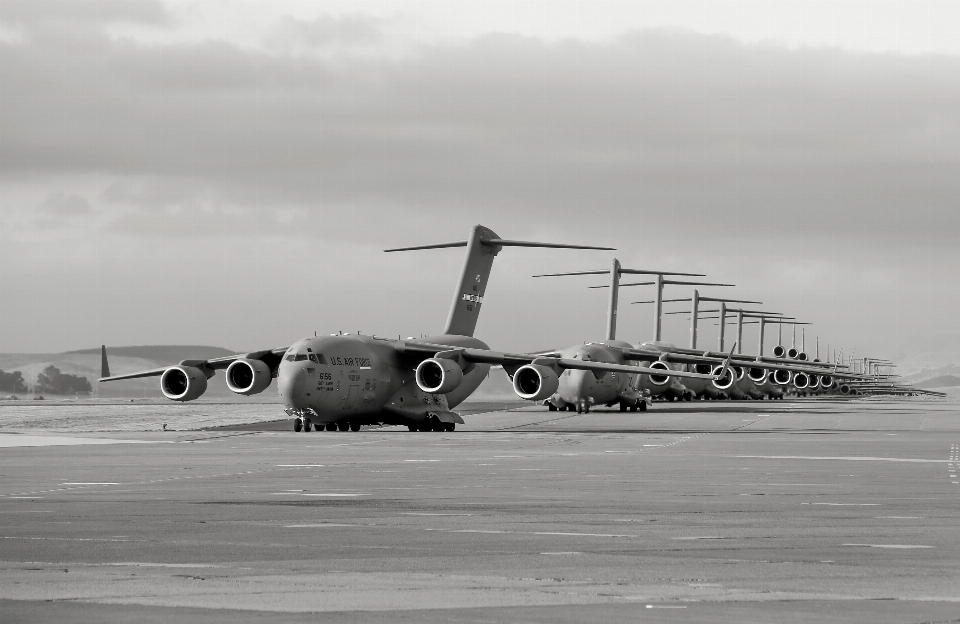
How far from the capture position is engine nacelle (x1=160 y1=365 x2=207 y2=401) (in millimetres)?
48656

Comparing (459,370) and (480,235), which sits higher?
(480,235)

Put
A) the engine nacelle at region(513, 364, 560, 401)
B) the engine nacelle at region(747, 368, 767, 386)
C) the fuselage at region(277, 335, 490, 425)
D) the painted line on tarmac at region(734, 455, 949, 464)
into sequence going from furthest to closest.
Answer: the engine nacelle at region(747, 368, 767, 386) < the engine nacelle at region(513, 364, 560, 401) < the fuselage at region(277, 335, 490, 425) < the painted line on tarmac at region(734, 455, 949, 464)

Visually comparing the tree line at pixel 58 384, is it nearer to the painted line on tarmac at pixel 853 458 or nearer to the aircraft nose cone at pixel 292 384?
the aircraft nose cone at pixel 292 384

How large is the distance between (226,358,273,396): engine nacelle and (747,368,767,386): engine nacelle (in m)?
78.8

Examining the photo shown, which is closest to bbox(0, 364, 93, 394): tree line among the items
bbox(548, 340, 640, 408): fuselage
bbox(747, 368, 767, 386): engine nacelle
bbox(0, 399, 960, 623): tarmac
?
bbox(747, 368, 767, 386): engine nacelle

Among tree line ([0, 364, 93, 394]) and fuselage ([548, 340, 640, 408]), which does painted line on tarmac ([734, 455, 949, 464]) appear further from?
tree line ([0, 364, 93, 394])

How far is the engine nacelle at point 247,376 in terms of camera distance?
48.1 m

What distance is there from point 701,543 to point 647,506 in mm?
4374

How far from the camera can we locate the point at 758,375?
12662cm

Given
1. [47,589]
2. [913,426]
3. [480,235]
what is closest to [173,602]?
[47,589]

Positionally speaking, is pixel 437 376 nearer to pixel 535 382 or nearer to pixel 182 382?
pixel 535 382

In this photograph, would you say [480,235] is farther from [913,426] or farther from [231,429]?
[913,426]

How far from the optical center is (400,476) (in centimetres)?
2434

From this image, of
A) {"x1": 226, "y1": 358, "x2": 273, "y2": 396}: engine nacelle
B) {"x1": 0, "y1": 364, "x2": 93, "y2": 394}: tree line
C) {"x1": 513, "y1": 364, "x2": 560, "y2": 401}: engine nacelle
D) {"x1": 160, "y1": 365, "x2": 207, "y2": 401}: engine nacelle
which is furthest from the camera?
{"x1": 0, "y1": 364, "x2": 93, "y2": 394}: tree line
